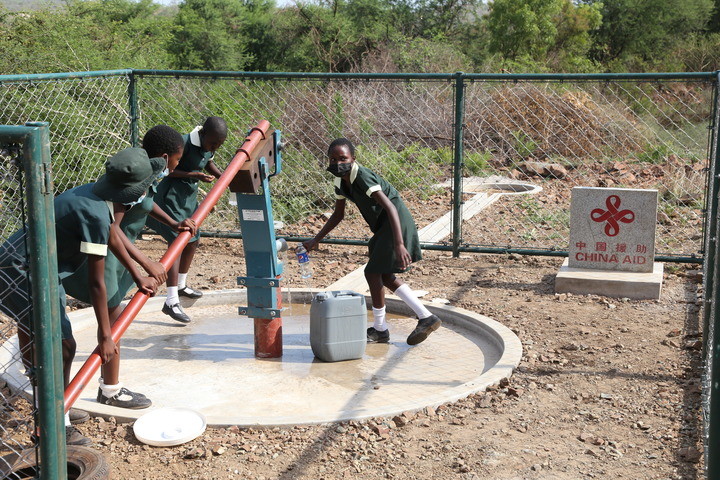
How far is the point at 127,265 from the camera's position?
14.0 ft

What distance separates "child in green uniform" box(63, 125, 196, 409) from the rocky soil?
0.27 metres

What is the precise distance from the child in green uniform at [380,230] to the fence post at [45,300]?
284 centimetres

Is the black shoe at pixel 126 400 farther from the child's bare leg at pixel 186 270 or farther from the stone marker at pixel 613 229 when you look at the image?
the stone marker at pixel 613 229

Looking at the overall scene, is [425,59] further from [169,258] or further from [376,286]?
[169,258]

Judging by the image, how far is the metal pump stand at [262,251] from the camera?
564cm

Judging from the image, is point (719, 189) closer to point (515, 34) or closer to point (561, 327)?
point (561, 327)

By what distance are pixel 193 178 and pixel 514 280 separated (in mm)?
3152

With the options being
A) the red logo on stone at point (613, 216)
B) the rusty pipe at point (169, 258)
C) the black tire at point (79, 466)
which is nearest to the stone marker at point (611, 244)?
the red logo on stone at point (613, 216)

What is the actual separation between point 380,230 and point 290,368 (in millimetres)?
1139

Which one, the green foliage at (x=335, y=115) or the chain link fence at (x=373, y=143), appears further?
the green foliage at (x=335, y=115)

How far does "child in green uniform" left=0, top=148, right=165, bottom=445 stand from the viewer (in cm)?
402

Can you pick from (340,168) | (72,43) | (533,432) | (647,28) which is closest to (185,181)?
(340,168)

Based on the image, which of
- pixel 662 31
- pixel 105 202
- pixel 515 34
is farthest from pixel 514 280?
pixel 662 31

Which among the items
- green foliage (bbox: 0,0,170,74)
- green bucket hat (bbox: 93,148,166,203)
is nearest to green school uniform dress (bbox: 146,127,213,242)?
green bucket hat (bbox: 93,148,166,203)
